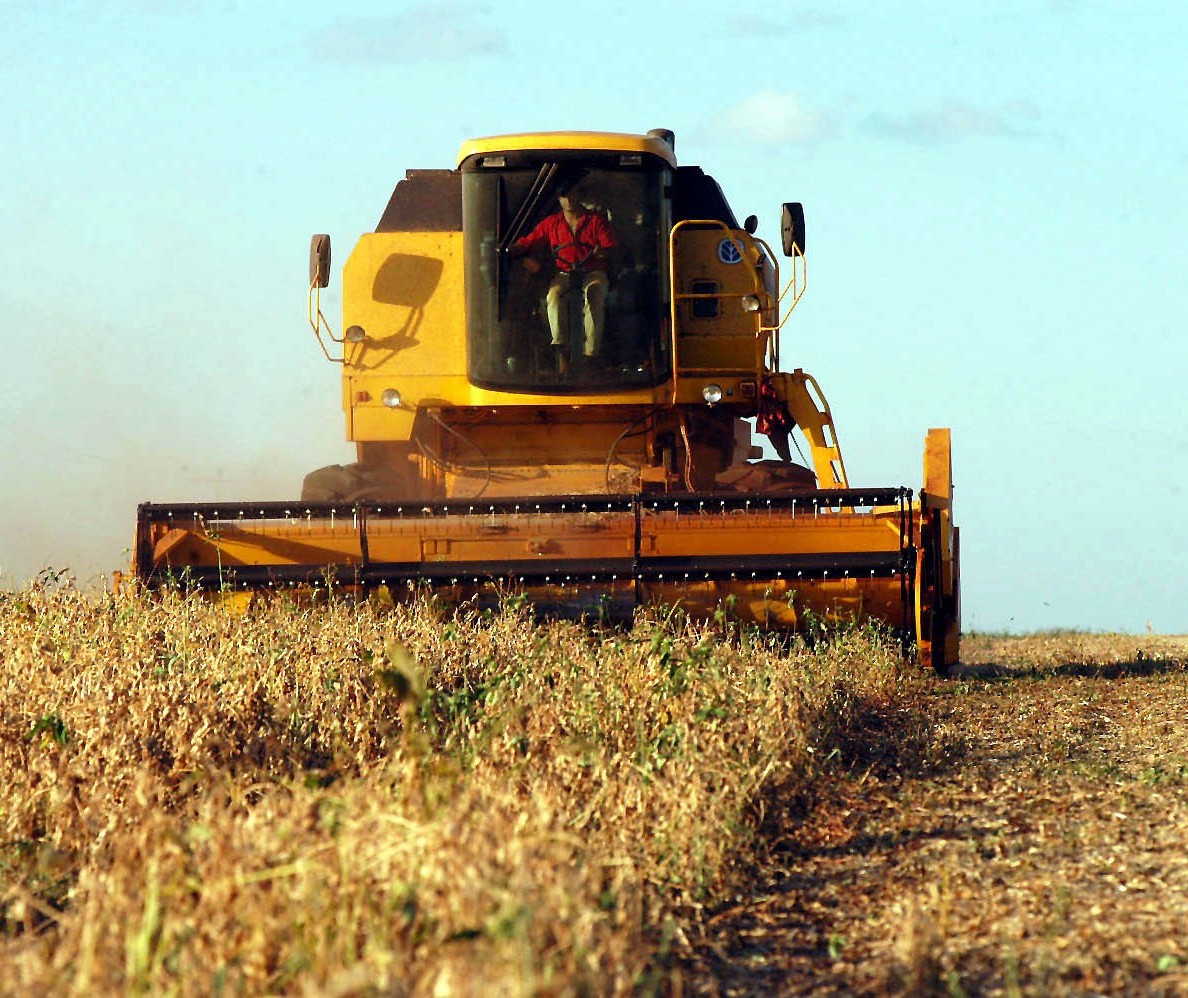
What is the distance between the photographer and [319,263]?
10.9 meters

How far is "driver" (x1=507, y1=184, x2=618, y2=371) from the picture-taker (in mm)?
10914

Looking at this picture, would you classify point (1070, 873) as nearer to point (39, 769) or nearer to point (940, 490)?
point (39, 769)

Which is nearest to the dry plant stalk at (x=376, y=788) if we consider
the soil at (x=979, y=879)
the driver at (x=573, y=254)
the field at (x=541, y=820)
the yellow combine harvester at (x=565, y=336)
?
the field at (x=541, y=820)

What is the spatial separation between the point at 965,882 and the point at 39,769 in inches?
100

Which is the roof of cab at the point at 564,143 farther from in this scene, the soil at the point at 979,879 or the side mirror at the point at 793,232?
the soil at the point at 979,879

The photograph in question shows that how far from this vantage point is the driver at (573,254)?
35.8ft

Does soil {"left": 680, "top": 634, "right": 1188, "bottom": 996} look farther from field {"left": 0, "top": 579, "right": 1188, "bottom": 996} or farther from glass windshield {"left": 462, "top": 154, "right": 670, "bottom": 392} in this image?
glass windshield {"left": 462, "top": 154, "right": 670, "bottom": 392}

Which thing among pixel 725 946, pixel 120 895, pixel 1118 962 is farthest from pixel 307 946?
pixel 1118 962

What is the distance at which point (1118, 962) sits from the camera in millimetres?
3678

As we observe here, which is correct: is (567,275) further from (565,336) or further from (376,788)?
(376,788)

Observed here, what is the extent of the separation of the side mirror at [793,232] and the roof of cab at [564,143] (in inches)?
35.6

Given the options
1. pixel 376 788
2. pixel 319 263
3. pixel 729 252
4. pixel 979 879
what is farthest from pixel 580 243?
pixel 376 788

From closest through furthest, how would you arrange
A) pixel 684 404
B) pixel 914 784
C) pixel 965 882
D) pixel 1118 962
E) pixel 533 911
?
1. pixel 533 911
2. pixel 1118 962
3. pixel 965 882
4. pixel 914 784
5. pixel 684 404

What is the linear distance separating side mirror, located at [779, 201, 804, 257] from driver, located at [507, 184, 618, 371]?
3.44ft
